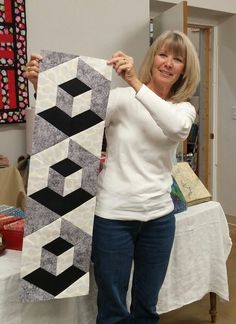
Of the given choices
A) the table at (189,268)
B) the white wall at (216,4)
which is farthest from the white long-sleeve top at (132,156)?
the white wall at (216,4)

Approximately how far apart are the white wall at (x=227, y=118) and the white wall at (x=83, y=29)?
1.22 meters

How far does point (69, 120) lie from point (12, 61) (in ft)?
4.95

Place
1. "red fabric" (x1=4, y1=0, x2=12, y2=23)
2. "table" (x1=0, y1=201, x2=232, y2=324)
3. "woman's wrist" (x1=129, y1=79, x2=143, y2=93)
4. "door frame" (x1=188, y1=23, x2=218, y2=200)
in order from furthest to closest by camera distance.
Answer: "door frame" (x1=188, y1=23, x2=218, y2=200), "red fabric" (x1=4, y1=0, x2=12, y2=23), "table" (x1=0, y1=201, x2=232, y2=324), "woman's wrist" (x1=129, y1=79, x2=143, y2=93)

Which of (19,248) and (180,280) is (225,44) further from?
(19,248)

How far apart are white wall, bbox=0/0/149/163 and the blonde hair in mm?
1458

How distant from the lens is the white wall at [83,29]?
8.84 feet

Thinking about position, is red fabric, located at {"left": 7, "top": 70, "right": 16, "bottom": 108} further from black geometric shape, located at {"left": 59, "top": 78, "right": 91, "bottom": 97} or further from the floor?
the floor

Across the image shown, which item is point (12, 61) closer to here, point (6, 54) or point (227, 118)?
point (6, 54)

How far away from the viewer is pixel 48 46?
9.19 ft

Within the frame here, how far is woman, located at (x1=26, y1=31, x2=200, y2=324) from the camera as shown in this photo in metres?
1.26

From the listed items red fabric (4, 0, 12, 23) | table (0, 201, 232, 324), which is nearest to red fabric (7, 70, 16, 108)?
red fabric (4, 0, 12, 23)

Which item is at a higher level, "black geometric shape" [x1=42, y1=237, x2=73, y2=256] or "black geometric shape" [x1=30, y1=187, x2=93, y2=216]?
"black geometric shape" [x1=30, y1=187, x2=93, y2=216]

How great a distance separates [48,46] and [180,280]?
1756 mm

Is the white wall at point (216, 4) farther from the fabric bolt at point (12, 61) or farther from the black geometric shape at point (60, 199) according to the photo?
the black geometric shape at point (60, 199)
